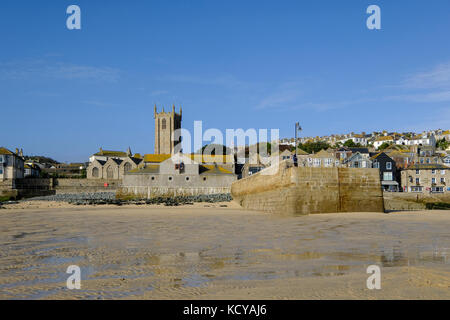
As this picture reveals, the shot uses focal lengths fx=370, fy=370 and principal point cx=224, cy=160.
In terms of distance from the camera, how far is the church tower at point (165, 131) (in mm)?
110562

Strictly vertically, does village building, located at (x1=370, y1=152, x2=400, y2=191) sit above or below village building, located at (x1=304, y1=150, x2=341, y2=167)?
below

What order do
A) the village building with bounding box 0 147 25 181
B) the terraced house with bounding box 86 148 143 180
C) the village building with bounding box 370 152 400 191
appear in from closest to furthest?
1. the village building with bounding box 370 152 400 191
2. the village building with bounding box 0 147 25 181
3. the terraced house with bounding box 86 148 143 180

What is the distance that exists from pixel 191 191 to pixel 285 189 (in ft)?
134

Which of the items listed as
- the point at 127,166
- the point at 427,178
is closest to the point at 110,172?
the point at 127,166

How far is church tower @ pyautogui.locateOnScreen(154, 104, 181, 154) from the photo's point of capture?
363ft

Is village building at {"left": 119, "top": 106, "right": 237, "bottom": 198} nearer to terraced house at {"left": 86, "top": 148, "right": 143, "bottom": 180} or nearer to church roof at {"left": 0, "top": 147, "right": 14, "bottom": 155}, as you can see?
terraced house at {"left": 86, "top": 148, "right": 143, "bottom": 180}

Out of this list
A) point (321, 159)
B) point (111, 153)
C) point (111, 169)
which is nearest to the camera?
point (321, 159)

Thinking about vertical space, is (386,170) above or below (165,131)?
below

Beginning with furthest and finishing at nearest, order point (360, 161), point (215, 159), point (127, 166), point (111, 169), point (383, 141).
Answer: point (383, 141) → point (111, 169) → point (127, 166) → point (215, 159) → point (360, 161)

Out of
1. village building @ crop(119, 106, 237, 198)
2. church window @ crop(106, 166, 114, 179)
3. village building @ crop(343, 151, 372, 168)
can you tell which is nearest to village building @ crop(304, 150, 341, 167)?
village building @ crop(343, 151, 372, 168)

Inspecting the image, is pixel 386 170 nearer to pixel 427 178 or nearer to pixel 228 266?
pixel 427 178

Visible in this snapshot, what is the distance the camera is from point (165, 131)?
365 ft

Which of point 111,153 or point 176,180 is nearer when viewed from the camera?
point 176,180

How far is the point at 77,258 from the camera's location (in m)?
7.14
